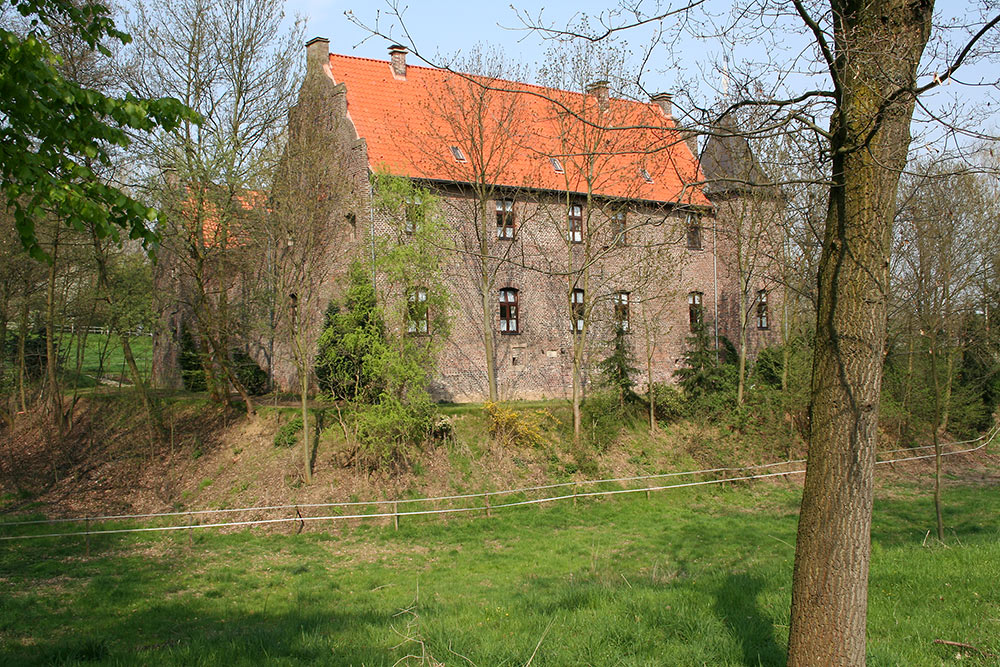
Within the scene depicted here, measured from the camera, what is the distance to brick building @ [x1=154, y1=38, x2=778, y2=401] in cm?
1930

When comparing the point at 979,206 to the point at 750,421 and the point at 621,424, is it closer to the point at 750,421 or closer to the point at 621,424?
the point at 750,421

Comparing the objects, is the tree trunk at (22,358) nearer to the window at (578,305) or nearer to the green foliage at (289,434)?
the green foliage at (289,434)

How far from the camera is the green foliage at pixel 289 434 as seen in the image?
17980 mm

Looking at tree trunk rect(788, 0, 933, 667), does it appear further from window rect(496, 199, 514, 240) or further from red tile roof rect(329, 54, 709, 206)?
window rect(496, 199, 514, 240)

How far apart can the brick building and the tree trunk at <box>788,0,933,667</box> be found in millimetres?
14299

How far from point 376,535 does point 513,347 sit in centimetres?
993

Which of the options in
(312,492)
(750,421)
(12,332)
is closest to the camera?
(312,492)

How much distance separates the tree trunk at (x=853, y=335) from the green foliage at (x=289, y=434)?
15.6 metres

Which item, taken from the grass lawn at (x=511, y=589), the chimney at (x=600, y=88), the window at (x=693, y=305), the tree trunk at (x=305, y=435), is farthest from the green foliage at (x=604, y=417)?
the chimney at (x=600, y=88)

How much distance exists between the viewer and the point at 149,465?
17.9 meters

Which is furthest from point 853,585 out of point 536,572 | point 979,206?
point 979,206

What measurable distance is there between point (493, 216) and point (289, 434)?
9346mm

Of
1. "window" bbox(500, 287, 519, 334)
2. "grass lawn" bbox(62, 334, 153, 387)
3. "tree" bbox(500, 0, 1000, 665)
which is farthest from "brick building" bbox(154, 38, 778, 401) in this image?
"tree" bbox(500, 0, 1000, 665)

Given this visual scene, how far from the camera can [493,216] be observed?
22797mm
